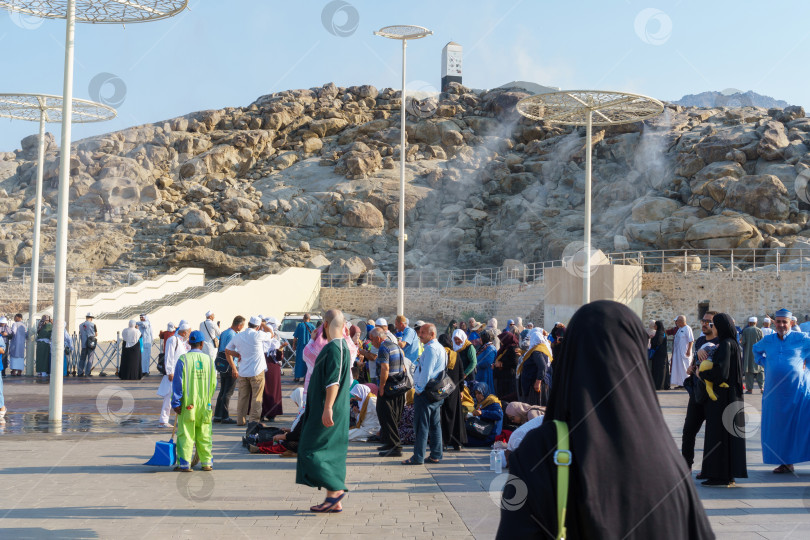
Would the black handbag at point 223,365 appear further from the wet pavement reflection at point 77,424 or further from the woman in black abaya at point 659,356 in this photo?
the woman in black abaya at point 659,356

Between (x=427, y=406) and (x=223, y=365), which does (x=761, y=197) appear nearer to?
(x=223, y=365)

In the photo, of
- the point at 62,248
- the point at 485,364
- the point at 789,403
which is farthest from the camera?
the point at 485,364

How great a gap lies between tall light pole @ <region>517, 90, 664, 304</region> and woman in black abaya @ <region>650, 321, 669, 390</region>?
1.97 m

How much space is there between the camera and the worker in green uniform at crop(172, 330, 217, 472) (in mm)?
7504

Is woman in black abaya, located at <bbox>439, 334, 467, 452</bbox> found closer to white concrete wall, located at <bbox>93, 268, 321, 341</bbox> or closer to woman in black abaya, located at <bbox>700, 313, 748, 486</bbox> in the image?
woman in black abaya, located at <bbox>700, 313, 748, 486</bbox>

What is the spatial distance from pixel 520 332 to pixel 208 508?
403 inches

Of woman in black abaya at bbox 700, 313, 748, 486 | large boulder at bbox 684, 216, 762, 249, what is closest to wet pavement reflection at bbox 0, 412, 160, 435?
woman in black abaya at bbox 700, 313, 748, 486

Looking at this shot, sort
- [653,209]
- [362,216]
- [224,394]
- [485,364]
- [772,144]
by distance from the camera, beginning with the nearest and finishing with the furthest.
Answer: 1. [224,394]
2. [485,364]
3. [653,209]
4. [772,144]
5. [362,216]

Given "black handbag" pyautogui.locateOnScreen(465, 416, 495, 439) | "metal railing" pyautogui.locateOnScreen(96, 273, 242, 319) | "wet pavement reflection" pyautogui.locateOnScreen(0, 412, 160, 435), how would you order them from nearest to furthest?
"black handbag" pyautogui.locateOnScreen(465, 416, 495, 439)
"wet pavement reflection" pyautogui.locateOnScreen(0, 412, 160, 435)
"metal railing" pyautogui.locateOnScreen(96, 273, 242, 319)

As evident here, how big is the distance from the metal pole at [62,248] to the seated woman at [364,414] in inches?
166

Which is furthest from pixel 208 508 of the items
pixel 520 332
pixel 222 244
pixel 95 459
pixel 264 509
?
pixel 222 244

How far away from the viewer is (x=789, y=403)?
312 inches

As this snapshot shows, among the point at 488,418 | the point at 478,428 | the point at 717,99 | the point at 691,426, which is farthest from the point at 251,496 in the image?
the point at 717,99

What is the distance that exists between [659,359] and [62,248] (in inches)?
495
